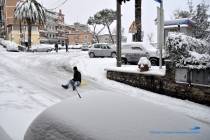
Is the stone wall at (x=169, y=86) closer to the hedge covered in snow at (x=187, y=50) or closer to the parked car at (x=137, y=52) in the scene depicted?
the hedge covered in snow at (x=187, y=50)

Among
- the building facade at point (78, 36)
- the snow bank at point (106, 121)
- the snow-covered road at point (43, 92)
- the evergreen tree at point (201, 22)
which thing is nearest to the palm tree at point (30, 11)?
the snow-covered road at point (43, 92)

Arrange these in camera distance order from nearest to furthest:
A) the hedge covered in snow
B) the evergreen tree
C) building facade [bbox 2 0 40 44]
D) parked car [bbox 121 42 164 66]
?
1. the hedge covered in snow
2. the evergreen tree
3. parked car [bbox 121 42 164 66]
4. building facade [bbox 2 0 40 44]

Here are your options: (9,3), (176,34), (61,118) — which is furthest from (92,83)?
(9,3)

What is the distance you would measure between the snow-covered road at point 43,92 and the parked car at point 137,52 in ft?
6.44

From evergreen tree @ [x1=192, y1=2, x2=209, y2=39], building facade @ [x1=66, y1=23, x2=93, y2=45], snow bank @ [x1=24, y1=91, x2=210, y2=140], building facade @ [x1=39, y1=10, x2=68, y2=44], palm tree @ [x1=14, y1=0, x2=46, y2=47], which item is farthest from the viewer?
building facade @ [x1=66, y1=23, x2=93, y2=45]

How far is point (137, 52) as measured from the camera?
2373cm

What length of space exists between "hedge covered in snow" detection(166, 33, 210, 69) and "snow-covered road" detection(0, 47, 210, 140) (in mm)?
1684

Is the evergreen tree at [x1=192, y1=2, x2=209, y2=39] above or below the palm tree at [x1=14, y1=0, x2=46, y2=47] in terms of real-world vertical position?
below

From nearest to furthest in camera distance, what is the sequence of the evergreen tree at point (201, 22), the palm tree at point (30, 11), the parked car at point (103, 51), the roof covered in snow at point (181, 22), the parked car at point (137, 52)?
the evergreen tree at point (201, 22) → the parked car at point (137, 52) → the roof covered in snow at point (181, 22) → the parked car at point (103, 51) → the palm tree at point (30, 11)

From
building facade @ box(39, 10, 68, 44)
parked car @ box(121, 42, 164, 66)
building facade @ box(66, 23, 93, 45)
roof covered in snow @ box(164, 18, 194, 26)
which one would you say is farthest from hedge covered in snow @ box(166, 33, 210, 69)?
building facade @ box(66, 23, 93, 45)

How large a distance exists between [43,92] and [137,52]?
425 inches

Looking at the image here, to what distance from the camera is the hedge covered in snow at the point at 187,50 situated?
13.9 meters

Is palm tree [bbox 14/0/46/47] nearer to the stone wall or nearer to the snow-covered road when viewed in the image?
the snow-covered road

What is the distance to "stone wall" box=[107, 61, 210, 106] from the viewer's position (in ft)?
42.9
